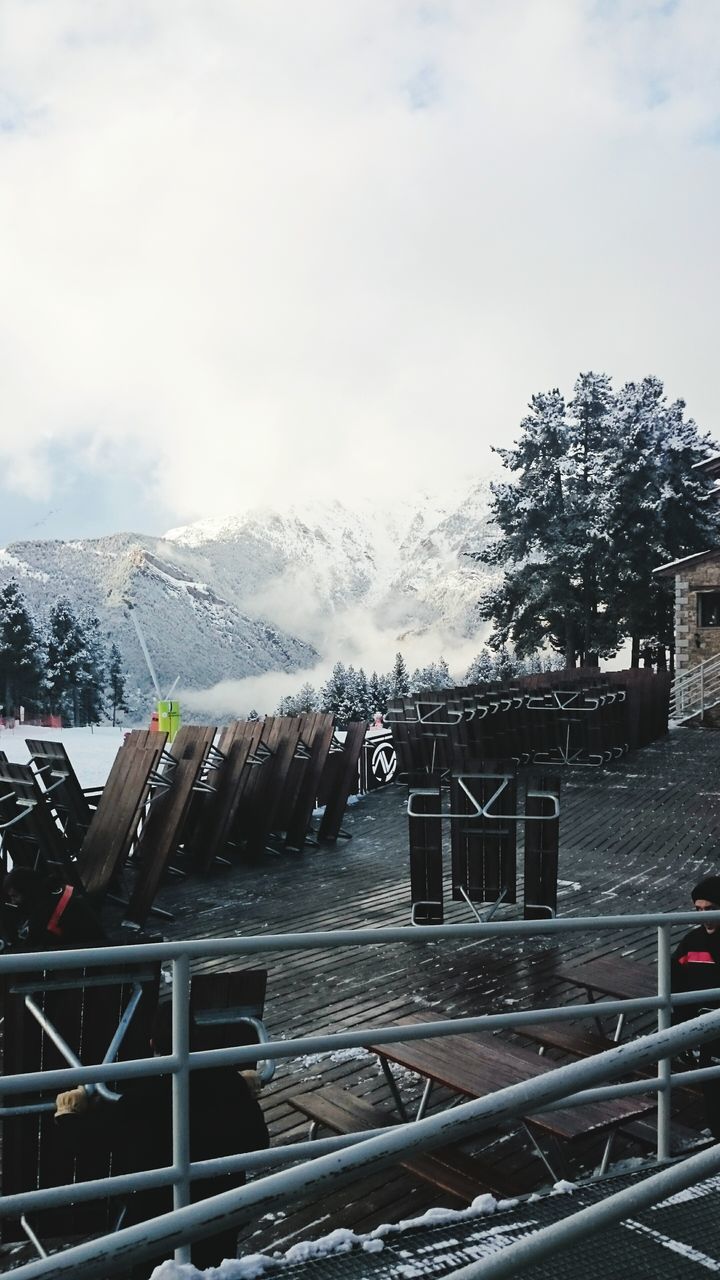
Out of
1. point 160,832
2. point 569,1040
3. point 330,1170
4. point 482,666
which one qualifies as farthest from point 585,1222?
point 482,666

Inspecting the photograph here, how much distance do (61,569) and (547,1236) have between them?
335 feet

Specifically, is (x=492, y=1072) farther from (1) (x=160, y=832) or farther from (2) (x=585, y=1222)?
(1) (x=160, y=832)

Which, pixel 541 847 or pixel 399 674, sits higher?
pixel 399 674

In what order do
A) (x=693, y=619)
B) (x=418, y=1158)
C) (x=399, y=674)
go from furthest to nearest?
(x=399, y=674), (x=693, y=619), (x=418, y=1158)

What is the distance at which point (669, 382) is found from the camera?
4316 cm

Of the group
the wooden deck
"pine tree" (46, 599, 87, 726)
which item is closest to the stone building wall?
the wooden deck

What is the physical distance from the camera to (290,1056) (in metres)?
2.41

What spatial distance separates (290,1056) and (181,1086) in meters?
0.27

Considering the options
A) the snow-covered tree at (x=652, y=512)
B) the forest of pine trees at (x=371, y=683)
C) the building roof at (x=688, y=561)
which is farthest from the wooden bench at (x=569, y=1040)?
the forest of pine trees at (x=371, y=683)

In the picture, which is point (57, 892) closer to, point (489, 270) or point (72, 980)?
point (72, 980)

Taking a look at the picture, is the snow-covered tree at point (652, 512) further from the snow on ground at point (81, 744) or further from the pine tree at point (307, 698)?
the pine tree at point (307, 698)

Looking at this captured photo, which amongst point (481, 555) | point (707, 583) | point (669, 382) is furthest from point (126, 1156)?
point (669, 382)

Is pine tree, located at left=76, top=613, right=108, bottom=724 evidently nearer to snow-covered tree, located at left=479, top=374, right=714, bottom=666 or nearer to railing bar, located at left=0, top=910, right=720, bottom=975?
snow-covered tree, located at left=479, top=374, right=714, bottom=666

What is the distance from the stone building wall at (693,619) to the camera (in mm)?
30016
